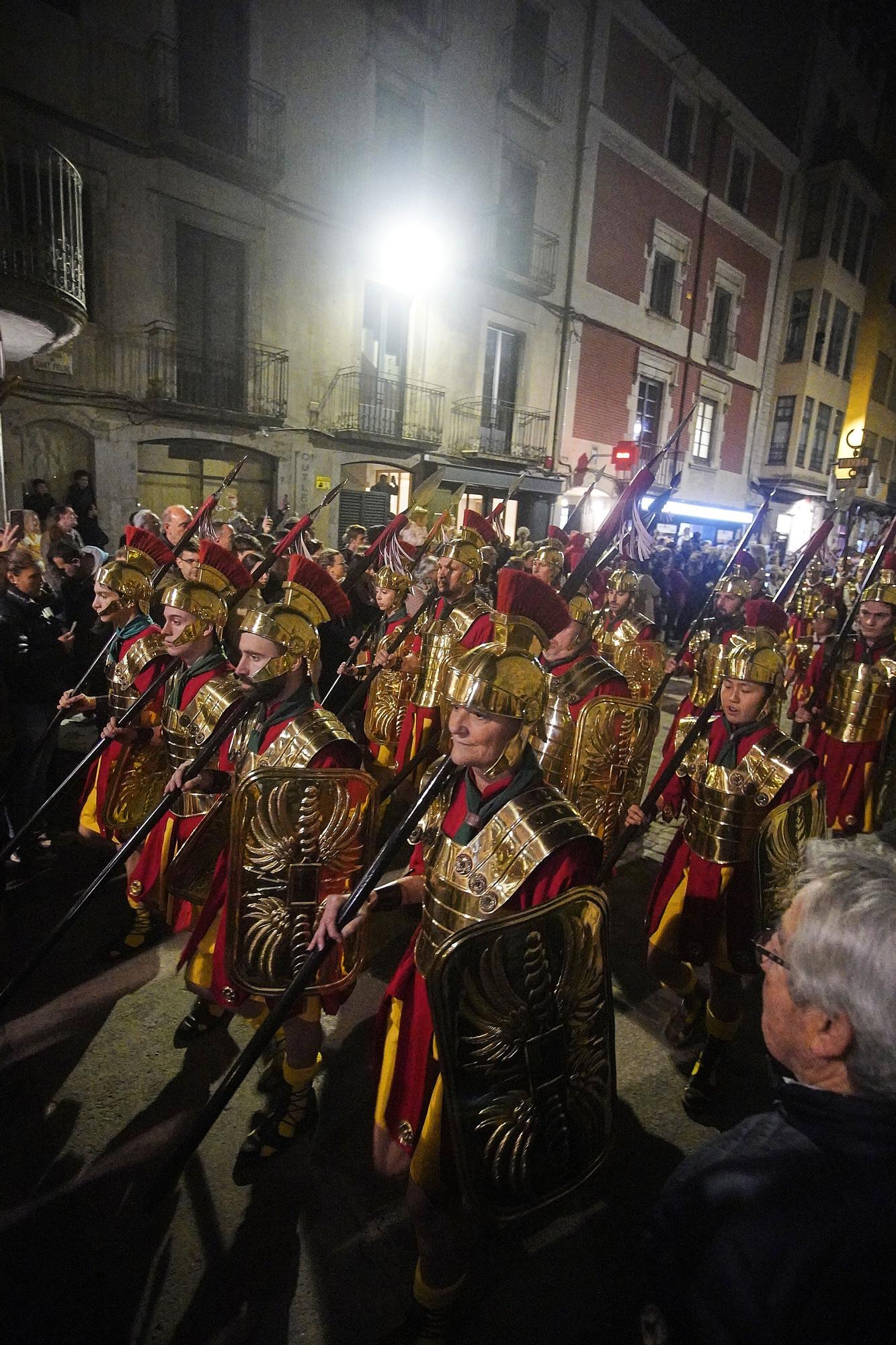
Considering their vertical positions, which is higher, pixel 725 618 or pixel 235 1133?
pixel 725 618

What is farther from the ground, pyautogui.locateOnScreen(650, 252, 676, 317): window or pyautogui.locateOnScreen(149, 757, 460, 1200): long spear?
pyautogui.locateOnScreen(650, 252, 676, 317): window

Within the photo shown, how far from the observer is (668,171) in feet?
71.5

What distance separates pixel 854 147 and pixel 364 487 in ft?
85.8

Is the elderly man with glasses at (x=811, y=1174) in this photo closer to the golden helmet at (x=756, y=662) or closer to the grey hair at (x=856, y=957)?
the grey hair at (x=856, y=957)

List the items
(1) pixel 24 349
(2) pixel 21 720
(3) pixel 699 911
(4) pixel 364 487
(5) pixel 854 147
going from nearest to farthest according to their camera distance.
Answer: (3) pixel 699 911 → (2) pixel 21 720 → (1) pixel 24 349 → (4) pixel 364 487 → (5) pixel 854 147

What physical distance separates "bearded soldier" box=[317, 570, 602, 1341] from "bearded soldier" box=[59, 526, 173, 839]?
8.19 ft

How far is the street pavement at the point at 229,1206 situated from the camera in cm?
232

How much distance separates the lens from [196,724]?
3.52 m

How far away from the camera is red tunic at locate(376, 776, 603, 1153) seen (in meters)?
2.11

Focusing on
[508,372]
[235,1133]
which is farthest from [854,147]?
[235,1133]

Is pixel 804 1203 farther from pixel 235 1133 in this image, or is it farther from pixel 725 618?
pixel 725 618

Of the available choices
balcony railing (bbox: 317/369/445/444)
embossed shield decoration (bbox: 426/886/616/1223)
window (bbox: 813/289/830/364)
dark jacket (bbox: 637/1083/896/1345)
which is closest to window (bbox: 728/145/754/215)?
window (bbox: 813/289/830/364)

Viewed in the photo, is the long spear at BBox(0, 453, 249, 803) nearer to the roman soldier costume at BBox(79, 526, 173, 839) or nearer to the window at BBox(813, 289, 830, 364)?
the roman soldier costume at BBox(79, 526, 173, 839)

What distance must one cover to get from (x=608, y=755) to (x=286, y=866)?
2.24m
